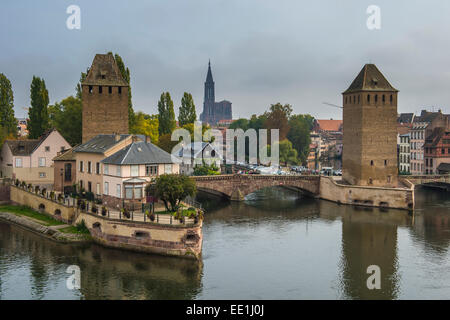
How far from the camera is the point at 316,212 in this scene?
229 ft

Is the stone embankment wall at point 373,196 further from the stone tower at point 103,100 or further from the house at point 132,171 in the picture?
the stone tower at point 103,100

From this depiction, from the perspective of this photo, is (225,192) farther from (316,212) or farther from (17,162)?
(17,162)

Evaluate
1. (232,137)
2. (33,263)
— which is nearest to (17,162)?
(33,263)

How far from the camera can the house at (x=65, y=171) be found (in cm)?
6462

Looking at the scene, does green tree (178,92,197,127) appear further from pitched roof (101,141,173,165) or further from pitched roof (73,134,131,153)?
pitched roof (101,141,173,165)

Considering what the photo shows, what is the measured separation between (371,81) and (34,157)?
48865mm

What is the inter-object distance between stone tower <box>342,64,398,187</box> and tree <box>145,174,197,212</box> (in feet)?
113

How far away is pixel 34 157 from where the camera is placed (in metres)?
70.8

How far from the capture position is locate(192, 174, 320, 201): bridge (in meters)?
76.2

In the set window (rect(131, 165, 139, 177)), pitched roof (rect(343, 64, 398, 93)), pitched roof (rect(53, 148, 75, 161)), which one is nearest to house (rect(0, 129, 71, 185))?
pitched roof (rect(53, 148, 75, 161))

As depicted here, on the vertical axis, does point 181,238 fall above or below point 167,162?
below

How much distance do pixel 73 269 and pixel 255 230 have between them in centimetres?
2226

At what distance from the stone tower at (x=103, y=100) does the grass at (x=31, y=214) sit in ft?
41.9

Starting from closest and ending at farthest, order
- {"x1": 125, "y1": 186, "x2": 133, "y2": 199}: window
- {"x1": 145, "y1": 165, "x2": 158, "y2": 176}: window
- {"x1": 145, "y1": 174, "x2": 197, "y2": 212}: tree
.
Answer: {"x1": 145, "y1": 174, "x2": 197, "y2": 212}: tree
{"x1": 125, "y1": 186, "x2": 133, "y2": 199}: window
{"x1": 145, "y1": 165, "x2": 158, "y2": 176}: window
